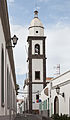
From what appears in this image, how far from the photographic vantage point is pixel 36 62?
60.2 m

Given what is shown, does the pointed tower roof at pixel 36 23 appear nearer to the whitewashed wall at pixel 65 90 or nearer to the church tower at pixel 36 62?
the church tower at pixel 36 62

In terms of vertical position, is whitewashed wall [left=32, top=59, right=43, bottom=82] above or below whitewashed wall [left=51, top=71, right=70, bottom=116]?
above

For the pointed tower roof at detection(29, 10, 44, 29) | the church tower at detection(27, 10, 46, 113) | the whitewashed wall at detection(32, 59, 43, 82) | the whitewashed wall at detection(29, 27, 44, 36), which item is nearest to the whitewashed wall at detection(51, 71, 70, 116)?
the church tower at detection(27, 10, 46, 113)

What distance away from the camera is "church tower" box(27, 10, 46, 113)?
59.2m

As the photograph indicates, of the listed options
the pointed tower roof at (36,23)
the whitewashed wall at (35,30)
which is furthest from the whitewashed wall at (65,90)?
the pointed tower roof at (36,23)

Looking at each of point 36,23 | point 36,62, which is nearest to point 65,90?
point 36,62

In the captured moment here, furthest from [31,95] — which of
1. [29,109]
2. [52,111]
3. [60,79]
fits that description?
[60,79]

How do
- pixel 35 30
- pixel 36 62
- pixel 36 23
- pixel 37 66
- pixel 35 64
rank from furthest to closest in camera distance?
pixel 36 23
pixel 35 30
pixel 37 66
pixel 35 64
pixel 36 62

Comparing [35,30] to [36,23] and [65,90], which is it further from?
[65,90]

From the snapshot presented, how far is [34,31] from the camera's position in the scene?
61531mm

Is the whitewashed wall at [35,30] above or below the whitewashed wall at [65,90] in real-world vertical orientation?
above

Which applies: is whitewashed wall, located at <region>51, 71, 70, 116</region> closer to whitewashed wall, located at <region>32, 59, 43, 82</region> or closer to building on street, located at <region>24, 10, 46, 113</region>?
building on street, located at <region>24, 10, 46, 113</region>

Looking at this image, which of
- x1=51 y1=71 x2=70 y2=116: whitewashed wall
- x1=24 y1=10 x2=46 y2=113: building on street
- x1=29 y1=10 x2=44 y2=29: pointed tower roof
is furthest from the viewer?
x1=29 y1=10 x2=44 y2=29: pointed tower roof

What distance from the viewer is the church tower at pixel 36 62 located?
194 feet
